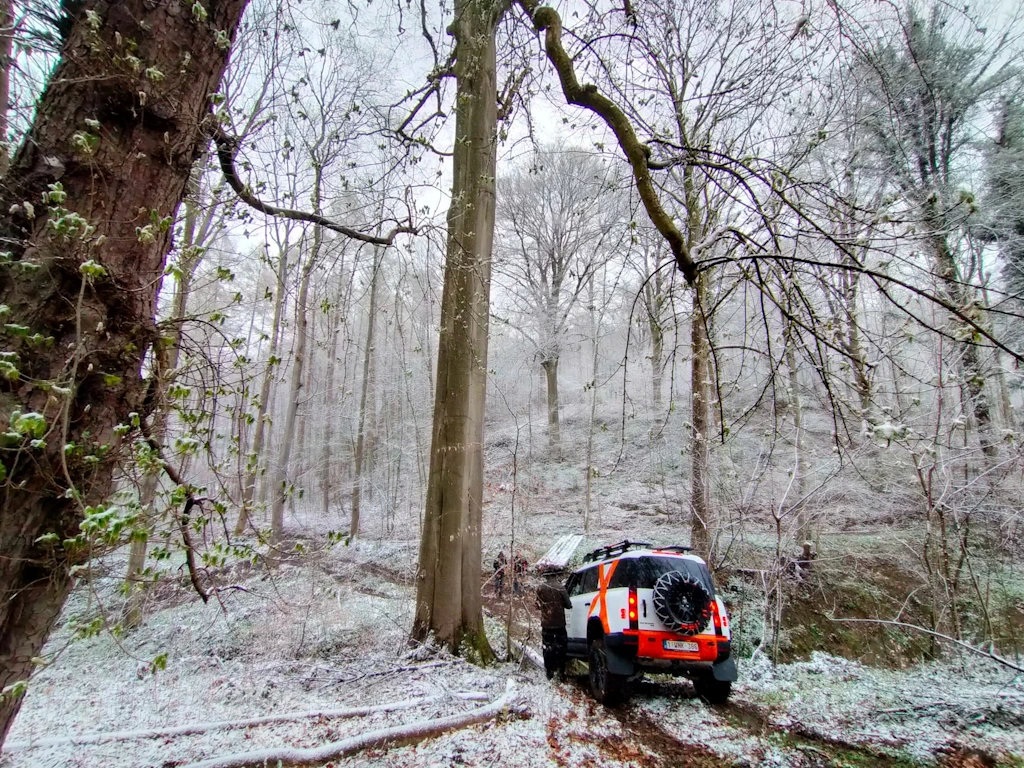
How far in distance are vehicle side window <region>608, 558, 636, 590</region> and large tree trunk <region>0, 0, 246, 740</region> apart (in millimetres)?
5279

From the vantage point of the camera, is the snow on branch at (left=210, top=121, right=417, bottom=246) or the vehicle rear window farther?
the vehicle rear window

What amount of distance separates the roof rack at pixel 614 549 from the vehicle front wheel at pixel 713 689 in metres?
1.62

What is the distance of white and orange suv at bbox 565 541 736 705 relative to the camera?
17.9 ft

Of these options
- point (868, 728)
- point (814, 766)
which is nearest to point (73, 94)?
point (814, 766)

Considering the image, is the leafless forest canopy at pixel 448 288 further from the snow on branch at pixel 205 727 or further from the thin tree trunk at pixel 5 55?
the snow on branch at pixel 205 727

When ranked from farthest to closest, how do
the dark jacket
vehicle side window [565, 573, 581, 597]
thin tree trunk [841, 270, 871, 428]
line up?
vehicle side window [565, 573, 581, 597] < the dark jacket < thin tree trunk [841, 270, 871, 428]

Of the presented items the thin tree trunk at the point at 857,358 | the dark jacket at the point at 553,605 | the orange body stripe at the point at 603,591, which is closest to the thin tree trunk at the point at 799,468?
the orange body stripe at the point at 603,591

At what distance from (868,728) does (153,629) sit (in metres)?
10.9

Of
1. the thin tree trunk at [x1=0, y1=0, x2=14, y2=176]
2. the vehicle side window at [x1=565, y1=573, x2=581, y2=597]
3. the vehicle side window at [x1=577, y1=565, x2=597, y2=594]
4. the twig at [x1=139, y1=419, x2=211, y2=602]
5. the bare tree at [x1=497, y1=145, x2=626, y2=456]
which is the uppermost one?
the bare tree at [x1=497, y1=145, x2=626, y2=456]

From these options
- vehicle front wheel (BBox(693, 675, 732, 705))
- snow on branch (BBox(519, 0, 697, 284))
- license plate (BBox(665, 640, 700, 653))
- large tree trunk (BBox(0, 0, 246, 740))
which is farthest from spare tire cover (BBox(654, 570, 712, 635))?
large tree trunk (BBox(0, 0, 246, 740))

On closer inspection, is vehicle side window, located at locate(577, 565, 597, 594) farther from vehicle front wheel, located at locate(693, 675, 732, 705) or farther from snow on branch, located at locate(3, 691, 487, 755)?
snow on branch, located at locate(3, 691, 487, 755)

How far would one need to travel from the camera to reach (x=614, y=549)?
6.85 meters

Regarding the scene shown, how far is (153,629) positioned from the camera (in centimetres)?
880

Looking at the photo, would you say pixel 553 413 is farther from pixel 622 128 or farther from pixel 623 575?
pixel 622 128
